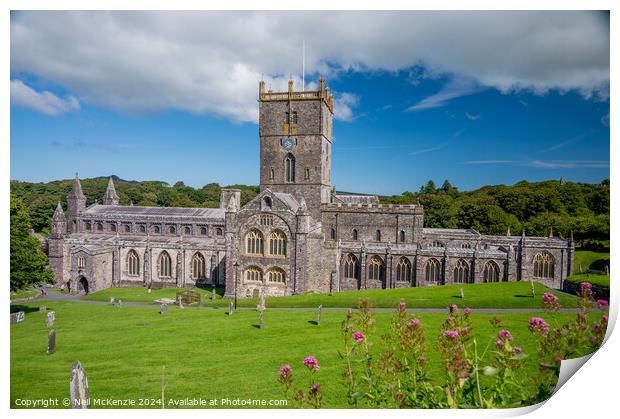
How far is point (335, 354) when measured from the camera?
39.4 feet

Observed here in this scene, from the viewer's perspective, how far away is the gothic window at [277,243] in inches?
979

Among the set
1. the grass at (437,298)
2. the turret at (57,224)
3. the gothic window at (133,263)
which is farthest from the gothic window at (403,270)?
the turret at (57,224)

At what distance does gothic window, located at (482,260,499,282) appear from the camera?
1009 inches

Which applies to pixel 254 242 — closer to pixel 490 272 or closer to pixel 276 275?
pixel 276 275

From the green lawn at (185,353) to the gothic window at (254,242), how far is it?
8342mm

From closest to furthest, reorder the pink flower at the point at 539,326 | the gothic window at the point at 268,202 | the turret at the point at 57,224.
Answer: the pink flower at the point at 539,326
the gothic window at the point at 268,202
the turret at the point at 57,224

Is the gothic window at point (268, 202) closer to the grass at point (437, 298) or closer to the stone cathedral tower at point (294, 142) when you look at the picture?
the stone cathedral tower at point (294, 142)

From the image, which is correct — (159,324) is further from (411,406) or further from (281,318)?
(411,406)

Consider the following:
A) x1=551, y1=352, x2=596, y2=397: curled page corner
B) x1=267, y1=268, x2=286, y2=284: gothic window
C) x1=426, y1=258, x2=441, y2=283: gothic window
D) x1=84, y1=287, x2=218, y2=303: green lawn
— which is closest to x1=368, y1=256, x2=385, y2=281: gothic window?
x1=426, y1=258, x2=441, y2=283: gothic window

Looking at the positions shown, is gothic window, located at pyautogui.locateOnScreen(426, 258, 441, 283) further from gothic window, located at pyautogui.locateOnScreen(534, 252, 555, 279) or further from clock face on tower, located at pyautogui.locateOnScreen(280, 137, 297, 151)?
clock face on tower, located at pyautogui.locateOnScreen(280, 137, 297, 151)

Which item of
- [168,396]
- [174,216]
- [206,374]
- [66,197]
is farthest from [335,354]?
[66,197]

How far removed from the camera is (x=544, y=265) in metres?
26.6

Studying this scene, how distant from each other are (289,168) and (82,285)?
57.9ft

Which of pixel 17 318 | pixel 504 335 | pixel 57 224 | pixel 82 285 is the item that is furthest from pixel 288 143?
pixel 504 335
